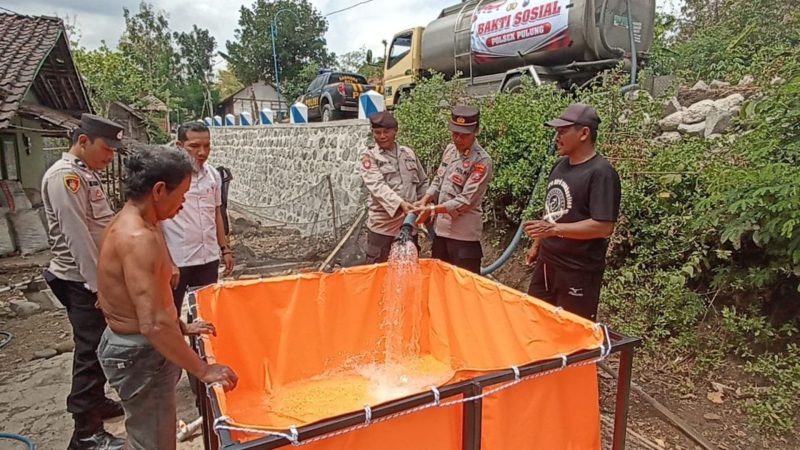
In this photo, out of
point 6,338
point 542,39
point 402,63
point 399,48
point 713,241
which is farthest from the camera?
point 399,48

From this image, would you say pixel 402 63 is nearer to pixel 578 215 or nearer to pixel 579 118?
pixel 579 118

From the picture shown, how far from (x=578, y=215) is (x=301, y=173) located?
649 centimetres

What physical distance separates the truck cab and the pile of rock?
4671mm

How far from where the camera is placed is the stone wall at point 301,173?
658cm

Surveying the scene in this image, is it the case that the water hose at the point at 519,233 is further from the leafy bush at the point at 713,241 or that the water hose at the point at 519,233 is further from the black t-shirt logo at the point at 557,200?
the black t-shirt logo at the point at 557,200

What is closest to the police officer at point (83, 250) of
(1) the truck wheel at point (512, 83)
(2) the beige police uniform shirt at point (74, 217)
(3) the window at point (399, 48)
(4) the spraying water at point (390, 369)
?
(2) the beige police uniform shirt at point (74, 217)

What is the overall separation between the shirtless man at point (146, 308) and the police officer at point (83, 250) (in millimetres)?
738

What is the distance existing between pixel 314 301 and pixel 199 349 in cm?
88

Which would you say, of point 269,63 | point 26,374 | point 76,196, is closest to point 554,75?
point 76,196

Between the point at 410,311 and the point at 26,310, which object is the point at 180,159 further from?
the point at 26,310

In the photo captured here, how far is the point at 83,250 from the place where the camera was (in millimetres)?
2184

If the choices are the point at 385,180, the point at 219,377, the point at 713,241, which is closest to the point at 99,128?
the point at 219,377

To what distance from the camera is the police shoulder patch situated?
7.06ft

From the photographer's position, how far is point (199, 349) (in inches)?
68.5
